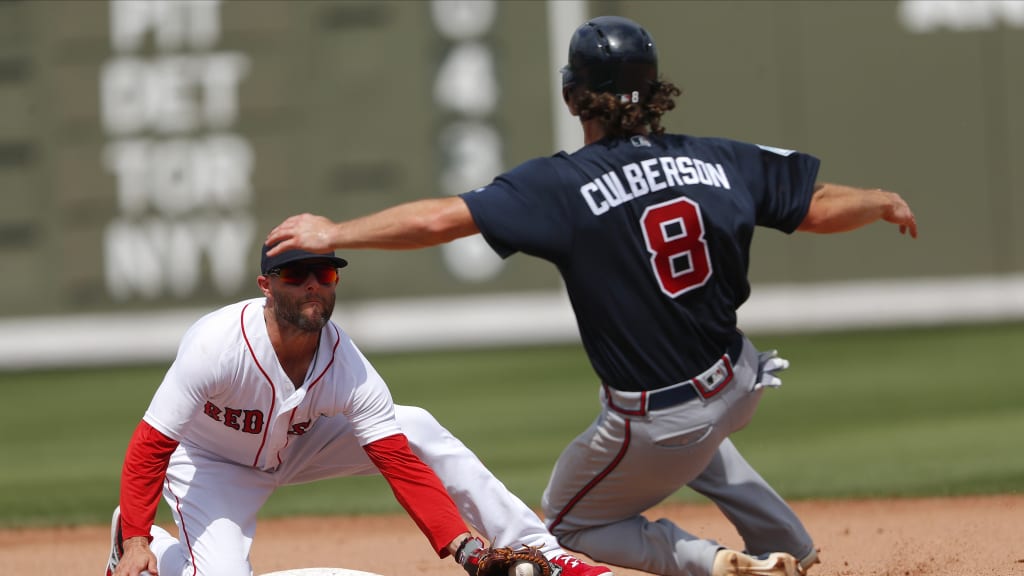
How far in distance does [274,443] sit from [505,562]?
0.88 m

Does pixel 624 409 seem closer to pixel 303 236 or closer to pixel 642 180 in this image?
pixel 642 180

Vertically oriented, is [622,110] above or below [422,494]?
above

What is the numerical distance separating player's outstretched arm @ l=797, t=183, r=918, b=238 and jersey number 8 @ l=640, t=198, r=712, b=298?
0.40 m

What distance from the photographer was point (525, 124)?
12633 mm

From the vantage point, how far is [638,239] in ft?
11.7

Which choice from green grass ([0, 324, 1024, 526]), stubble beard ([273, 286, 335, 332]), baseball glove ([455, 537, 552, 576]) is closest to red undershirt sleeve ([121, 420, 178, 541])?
stubble beard ([273, 286, 335, 332])

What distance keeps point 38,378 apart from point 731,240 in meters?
10.3

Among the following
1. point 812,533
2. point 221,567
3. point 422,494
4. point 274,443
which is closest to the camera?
point 422,494

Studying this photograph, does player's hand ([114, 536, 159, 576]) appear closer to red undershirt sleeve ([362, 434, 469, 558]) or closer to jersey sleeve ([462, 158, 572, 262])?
red undershirt sleeve ([362, 434, 469, 558])

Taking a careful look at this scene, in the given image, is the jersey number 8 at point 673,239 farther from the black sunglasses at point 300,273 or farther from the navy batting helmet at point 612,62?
the black sunglasses at point 300,273

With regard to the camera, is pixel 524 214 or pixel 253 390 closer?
pixel 524 214

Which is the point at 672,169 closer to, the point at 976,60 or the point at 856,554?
the point at 856,554

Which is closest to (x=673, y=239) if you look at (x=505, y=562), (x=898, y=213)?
(x=898, y=213)

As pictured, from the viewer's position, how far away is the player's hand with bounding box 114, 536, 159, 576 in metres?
3.86
